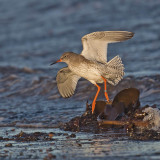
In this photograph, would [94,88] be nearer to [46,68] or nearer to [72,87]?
[72,87]

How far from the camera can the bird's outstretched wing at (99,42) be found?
6.31 meters

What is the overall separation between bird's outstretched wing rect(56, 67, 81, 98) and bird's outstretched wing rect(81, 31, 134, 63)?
0.54 metres

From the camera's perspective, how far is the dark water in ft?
24.5

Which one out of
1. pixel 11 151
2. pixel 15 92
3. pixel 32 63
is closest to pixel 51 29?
pixel 32 63

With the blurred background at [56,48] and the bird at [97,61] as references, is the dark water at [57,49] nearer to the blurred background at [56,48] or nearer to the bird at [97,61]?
the blurred background at [56,48]

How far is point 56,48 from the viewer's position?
1234 centimetres

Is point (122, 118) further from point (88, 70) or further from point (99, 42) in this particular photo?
point (99, 42)

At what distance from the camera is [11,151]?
466 cm

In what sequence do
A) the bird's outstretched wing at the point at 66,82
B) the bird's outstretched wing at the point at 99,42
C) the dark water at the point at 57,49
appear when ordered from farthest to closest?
the dark water at the point at 57,49, the bird's outstretched wing at the point at 66,82, the bird's outstretched wing at the point at 99,42

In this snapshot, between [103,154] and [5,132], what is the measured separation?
2214 millimetres

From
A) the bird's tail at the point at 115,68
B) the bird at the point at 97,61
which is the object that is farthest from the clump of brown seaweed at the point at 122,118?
the bird's tail at the point at 115,68

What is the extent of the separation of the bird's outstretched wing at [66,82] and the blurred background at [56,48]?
356mm

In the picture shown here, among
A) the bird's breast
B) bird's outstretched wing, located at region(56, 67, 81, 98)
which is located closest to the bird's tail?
the bird's breast

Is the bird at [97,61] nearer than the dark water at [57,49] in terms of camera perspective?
Yes
